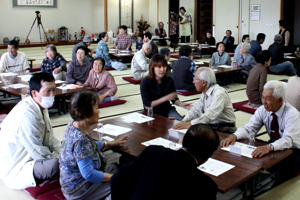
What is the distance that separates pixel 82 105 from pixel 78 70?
407cm

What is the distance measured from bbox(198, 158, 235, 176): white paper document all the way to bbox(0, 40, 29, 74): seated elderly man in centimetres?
528

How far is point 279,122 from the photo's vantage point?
3.23m

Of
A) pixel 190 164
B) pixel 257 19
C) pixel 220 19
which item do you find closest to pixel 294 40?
pixel 257 19

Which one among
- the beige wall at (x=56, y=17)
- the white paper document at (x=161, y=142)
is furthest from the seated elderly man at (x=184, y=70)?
the beige wall at (x=56, y=17)

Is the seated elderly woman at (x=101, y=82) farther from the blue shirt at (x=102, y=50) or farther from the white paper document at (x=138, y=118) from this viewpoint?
the blue shirt at (x=102, y=50)

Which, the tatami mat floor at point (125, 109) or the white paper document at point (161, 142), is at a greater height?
the white paper document at point (161, 142)

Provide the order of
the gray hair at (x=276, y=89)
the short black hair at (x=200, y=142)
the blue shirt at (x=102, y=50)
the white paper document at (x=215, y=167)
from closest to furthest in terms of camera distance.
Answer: the short black hair at (x=200, y=142) → the white paper document at (x=215, y=167) → the gray hair at (x=276, y=89) → the blue shirt at (x=102, y=50)

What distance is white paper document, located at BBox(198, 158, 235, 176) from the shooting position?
2504 millimetres

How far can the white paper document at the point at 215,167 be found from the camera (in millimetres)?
2504

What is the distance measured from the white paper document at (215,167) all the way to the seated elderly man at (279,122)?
382 millimetres

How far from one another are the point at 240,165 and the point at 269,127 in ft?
2.78

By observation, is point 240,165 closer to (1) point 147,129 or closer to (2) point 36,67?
(1) point 147,129

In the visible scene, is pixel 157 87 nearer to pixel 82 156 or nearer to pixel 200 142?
pixel 82 156

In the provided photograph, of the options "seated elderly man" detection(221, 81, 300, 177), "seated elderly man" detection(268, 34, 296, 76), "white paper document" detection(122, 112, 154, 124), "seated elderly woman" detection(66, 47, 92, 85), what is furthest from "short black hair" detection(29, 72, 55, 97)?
"seated elderly man" detection(268, 34, 296, 76)
